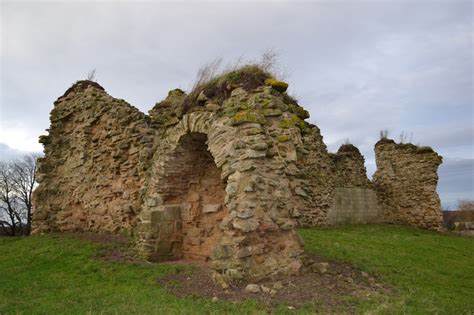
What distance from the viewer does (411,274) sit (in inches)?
275

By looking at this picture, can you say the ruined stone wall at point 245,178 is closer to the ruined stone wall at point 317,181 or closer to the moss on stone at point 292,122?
the moss on stone at point 292,122

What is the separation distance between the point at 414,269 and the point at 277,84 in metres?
4.61

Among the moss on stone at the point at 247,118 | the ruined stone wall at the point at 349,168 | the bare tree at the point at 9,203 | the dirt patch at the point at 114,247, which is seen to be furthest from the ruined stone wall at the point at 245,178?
the bare tree at the point at 9,203

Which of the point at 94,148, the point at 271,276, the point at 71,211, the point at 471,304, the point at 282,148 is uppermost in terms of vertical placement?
the point at 94,148

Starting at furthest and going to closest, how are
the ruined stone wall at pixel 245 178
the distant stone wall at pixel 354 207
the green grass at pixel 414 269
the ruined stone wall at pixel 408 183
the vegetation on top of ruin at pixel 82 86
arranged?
the ruined stone wall at pixel 408 183 < the distant stone wall at pixel 354 207 < the vegetation on top of ruin at pixel 82 86 < the ruined stone wall at pixel 245 178 < the green grass at pixel 414 269

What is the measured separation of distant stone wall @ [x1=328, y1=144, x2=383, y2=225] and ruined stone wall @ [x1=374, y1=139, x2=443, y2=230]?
0.96m

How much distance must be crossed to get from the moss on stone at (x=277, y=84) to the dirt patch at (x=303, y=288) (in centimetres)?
325

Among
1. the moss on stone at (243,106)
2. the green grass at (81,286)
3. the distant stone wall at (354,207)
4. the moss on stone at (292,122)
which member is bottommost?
the green grass at (81,286)

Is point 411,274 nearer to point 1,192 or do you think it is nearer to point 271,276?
point 271,276

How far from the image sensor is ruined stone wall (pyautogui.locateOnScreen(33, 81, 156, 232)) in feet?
34.6

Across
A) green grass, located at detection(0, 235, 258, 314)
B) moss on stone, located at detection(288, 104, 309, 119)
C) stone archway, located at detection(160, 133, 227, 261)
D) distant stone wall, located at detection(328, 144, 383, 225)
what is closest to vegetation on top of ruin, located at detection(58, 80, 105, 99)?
green grass, located at detection(0, 235, 258, 314)

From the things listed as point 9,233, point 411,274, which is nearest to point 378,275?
point 411,274

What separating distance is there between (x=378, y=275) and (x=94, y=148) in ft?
30.4

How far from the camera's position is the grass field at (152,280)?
5.00 metres
